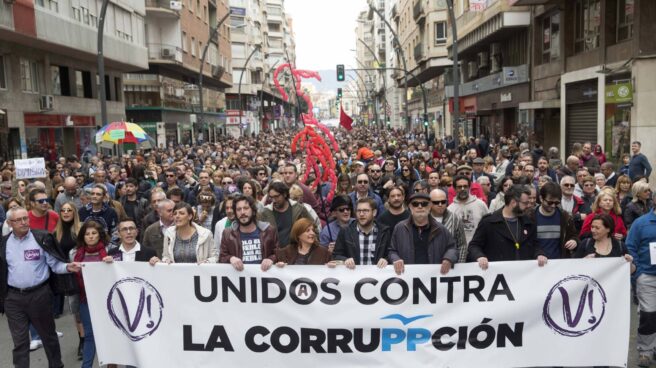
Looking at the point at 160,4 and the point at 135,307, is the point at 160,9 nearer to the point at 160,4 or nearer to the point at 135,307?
the point at 160,4

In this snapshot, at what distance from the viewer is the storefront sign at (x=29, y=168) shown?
12312 mm

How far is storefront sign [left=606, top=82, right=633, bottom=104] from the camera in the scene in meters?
16.4

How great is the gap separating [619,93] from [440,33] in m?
27.6

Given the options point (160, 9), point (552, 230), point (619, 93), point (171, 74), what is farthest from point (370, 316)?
point (171, 74)

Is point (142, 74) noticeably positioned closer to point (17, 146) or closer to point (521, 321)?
point (17, 146)

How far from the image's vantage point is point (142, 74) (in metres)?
37.1

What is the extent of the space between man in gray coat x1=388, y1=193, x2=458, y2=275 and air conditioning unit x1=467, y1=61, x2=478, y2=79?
31689 mm

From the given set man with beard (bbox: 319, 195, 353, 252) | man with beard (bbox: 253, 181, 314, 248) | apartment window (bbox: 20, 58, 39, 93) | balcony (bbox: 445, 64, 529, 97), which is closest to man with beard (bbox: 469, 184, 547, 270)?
man with beard (bbox: 319, 195, 353, 252)

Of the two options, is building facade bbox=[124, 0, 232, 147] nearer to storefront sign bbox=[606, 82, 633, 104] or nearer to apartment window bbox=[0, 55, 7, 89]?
apartment window bbox=[0, 55, 7, 89]

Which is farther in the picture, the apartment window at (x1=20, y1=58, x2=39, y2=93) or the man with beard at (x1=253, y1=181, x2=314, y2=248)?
the apartment window at (x1=20, y1=58, x2=39, y2=93)

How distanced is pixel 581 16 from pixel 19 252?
63.5 ft

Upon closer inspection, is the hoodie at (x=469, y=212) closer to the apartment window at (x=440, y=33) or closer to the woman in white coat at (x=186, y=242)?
the woman in white coat at (x=186, y=242)

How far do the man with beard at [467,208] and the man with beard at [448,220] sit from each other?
4.27ft

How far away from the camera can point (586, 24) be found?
66.3 ft
